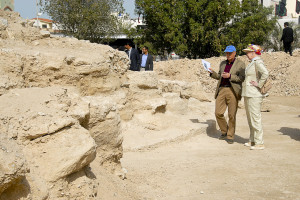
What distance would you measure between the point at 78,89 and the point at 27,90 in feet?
7.02

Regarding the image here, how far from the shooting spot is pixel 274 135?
309 inches

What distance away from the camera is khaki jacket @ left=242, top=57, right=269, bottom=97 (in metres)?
6.37

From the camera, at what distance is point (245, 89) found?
656 centimetres

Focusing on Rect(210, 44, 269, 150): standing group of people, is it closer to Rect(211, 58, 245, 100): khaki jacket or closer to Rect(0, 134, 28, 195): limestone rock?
Rect(211, 58, 245, 100): khaki jacket

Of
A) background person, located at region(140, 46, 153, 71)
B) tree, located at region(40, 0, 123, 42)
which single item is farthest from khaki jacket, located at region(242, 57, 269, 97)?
tree, located at region(40, 0, 123, 42)

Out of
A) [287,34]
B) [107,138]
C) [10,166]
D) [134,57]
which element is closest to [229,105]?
[134,57]

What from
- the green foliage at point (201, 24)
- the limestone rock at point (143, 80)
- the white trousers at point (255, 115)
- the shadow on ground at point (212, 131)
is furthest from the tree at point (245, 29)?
the white trousers at point (255, 115)

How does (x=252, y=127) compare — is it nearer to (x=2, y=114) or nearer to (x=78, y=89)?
(x=78, y=89)

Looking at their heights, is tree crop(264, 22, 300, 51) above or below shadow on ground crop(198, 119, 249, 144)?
above

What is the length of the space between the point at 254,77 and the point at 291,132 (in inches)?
91.4

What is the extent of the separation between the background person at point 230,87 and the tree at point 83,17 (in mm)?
14510

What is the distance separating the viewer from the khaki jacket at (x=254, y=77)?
6367 millimetres

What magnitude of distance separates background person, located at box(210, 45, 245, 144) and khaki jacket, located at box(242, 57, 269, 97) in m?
0.32

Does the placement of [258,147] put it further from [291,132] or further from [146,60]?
[146,60]
